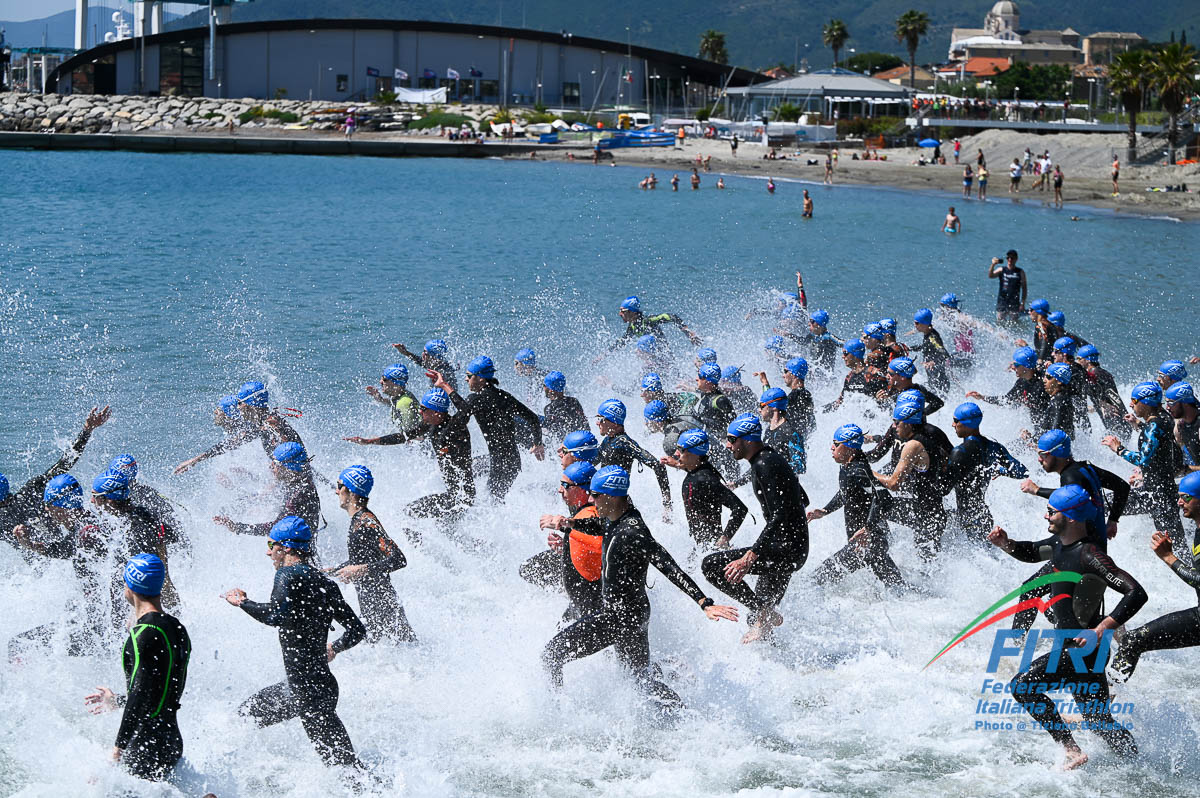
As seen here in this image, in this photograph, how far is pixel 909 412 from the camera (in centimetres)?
1117

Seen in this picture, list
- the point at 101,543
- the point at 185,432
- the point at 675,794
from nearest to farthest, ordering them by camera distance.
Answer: the point at 675,794 → the point at 101,543 → the point at 185,432

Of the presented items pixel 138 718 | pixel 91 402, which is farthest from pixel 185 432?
pixel 138 718

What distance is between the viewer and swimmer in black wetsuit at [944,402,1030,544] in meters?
11.1

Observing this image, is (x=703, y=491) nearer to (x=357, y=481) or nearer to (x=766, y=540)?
(x=766, y=540)

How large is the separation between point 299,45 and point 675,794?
127 meters

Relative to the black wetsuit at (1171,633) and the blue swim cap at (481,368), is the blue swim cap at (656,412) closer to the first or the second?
the blue swim cap at (481,368)

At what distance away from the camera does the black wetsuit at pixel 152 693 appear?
6891 mm

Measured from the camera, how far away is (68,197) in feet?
184

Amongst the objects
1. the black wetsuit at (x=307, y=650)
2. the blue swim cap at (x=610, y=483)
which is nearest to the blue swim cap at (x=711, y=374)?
the blue swim cap at (x=610, y=483)

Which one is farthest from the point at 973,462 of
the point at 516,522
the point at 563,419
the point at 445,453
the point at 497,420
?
the point at 445,453

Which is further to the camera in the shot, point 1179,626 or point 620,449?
point 620,449

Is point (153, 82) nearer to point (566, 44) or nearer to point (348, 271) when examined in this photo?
point (566, 44)

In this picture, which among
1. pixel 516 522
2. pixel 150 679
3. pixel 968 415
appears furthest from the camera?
pixel 516 522

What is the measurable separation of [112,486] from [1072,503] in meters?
7.00
